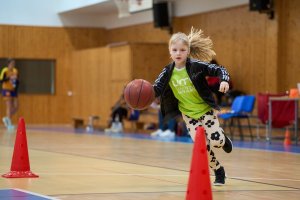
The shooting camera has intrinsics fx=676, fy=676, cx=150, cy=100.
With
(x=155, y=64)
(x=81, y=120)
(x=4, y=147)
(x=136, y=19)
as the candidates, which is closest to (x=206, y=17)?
(x=155, y=64)

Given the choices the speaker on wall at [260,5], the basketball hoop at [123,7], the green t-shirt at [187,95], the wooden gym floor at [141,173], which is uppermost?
the basketball hoop at [123,7]

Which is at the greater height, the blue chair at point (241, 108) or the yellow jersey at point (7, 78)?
the yellow jersey at point (7, 78)

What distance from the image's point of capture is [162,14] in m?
21.0

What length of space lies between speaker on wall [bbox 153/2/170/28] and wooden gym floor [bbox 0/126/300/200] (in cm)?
844

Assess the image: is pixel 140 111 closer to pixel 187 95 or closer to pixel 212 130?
pixel 187 95

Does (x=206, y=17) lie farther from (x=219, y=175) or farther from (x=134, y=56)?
(x=219, y=175)

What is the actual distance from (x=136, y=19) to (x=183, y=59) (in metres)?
17.0

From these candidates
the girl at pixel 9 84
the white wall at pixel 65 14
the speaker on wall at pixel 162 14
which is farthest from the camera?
the white wall at pixel 65 14

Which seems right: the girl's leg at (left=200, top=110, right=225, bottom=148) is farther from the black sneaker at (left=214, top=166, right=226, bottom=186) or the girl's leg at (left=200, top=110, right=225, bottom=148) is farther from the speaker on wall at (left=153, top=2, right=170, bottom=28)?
the speaker on wall at (left=153, top=2, right=170, bottom=28)

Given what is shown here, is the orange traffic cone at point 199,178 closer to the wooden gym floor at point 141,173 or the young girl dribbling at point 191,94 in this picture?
the wooden gym floor at point 141,173

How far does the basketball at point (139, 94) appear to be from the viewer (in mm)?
6785

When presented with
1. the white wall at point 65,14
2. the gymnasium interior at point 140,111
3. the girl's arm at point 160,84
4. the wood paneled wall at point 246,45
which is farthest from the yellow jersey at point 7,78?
the girl's arm at point 160,84

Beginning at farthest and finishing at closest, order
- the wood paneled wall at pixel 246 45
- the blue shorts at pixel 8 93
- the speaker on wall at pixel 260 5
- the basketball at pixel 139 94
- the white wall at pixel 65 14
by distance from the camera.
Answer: the white wall at pixel 65 14
the blue shorts at pixel 8 93
the wood paneled wall at pixel 246 45
the speaker on wall at pixel 260 5
the basketball at pixel 139 94

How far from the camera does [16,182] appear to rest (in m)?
6.98
